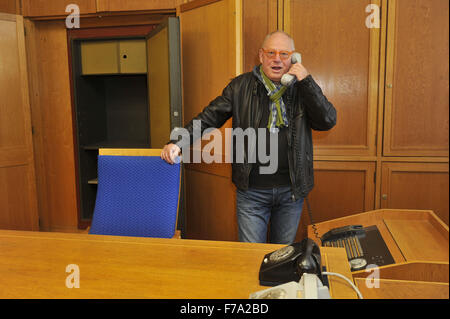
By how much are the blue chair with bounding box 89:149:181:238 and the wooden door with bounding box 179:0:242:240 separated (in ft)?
3.44

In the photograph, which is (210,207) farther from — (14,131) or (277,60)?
(14,131)

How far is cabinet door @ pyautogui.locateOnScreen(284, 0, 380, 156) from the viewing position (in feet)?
8.68

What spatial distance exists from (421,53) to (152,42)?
2.06m

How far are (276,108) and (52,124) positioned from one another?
8.99 ft

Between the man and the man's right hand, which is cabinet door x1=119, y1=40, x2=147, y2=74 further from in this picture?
the man's right hand

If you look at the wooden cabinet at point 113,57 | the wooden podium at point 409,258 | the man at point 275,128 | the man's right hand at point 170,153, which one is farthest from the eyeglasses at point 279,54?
the wooden cabinet at point 113,57

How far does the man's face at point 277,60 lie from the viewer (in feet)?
6.09

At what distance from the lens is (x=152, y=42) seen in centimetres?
317

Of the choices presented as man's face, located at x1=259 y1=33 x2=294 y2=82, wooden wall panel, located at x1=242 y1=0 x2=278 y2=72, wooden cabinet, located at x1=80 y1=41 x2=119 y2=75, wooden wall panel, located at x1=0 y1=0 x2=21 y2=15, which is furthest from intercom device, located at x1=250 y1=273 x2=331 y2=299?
wooden wall panel, located at x1=0 y1=0 x2=21 y2=15

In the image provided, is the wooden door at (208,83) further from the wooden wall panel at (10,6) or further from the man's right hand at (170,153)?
the wooden wall panel at (10,6)

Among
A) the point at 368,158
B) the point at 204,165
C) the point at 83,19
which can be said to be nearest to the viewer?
the point at 368,158

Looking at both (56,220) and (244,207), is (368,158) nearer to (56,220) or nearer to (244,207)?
(244,207)

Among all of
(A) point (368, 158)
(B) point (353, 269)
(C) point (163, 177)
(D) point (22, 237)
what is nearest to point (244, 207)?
(C) point (163, 177)

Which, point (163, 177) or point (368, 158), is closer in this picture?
point (163, 177)
